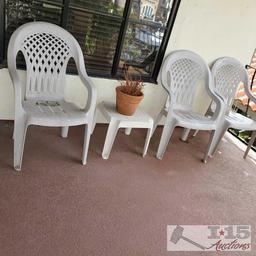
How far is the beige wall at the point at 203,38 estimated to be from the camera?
2.70 metres

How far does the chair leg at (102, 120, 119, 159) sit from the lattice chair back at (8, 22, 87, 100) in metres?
0.51

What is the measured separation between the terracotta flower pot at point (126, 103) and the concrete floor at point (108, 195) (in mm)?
439

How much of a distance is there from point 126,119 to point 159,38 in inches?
40.5

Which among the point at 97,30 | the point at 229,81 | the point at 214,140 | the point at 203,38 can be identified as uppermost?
A: the point at 203,38

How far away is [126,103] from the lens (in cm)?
238

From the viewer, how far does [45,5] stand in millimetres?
2281

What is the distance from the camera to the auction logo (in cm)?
178

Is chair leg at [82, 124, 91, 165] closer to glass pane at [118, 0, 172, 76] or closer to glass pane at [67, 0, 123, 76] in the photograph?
glass pane at [67, 0, 123, 76]

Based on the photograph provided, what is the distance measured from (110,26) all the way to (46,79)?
0.80 meters

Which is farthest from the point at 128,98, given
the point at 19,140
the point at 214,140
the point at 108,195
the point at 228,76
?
the point at 228,76

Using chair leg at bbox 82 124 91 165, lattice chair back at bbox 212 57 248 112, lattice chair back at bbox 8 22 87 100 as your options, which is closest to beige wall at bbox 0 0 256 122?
lattice chair back at bbox 212 57 248 112

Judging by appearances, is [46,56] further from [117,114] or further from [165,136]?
[165,136]

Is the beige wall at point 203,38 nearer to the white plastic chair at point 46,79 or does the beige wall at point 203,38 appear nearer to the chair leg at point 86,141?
the white plastic chair at point 46,79

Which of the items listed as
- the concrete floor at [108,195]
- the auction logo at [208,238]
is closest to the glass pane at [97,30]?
the concrete floor at [108,195]
